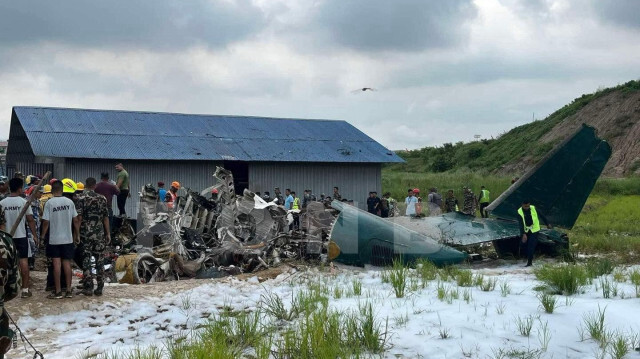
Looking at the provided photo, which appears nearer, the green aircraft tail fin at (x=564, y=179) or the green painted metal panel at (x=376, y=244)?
the green painted metal panel at (x=376, y=244)

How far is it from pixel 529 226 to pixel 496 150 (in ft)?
156

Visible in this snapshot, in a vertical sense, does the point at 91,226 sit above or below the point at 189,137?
below

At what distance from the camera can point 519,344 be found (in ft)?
23.5

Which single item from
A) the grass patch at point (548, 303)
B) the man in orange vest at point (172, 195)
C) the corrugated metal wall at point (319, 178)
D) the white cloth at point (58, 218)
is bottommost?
the grass patch at point (548, 303)

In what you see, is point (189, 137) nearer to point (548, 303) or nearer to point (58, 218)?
point (58, 218)

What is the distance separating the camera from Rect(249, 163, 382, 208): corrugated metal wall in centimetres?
2706

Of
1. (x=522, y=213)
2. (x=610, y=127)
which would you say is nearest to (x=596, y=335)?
(x=522, y=213)

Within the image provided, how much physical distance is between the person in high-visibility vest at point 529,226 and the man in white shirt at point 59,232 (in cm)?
830

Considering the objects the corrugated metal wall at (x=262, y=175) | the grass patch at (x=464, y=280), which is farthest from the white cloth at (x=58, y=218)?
the corrugated metal wall at (x=262, y=175)

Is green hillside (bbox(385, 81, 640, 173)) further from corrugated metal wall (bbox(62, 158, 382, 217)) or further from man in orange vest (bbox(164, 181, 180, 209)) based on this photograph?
man in orange vest (bbox(164, 181, 180, 209))

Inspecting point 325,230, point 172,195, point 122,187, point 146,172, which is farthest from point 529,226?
point 146,172

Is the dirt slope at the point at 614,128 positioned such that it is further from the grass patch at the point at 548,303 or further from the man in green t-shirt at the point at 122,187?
the grass patch at the point at 548,303

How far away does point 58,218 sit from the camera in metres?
9.60

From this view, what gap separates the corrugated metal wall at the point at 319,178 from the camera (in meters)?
27.1
